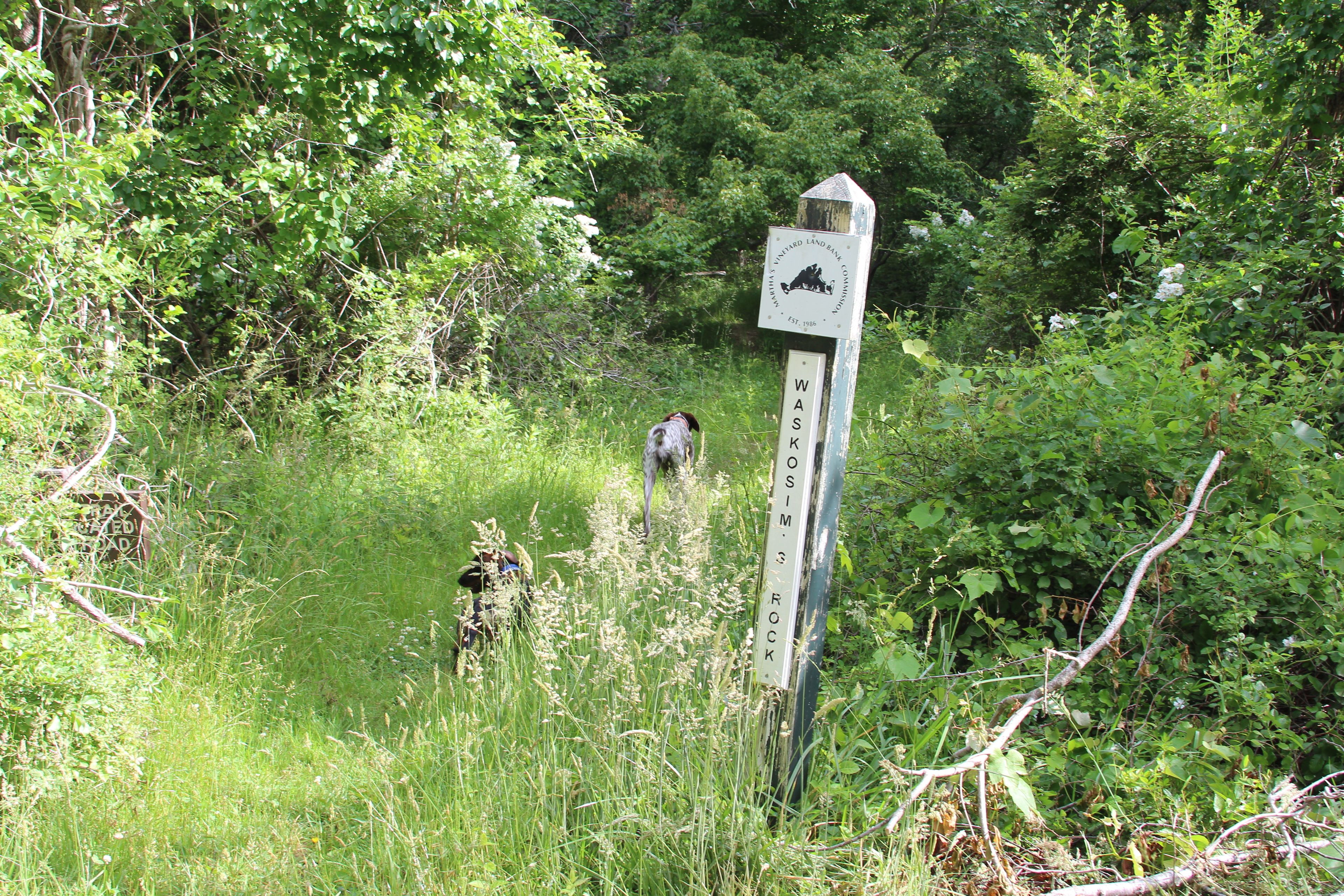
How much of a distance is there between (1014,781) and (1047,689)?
37 centimetres

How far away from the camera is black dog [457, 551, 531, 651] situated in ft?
9.48

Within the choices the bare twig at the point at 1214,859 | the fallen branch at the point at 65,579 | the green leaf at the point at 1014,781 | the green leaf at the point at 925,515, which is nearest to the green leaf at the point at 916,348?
the green leaf at the point at 925,515

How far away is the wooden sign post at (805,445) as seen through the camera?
2.54 meters

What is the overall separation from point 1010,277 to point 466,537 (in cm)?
606

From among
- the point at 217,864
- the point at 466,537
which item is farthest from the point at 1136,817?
the point at 466,537

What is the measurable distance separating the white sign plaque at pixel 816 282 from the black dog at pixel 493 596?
3.77ft

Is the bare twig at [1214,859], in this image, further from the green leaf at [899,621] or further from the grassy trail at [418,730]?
the green leaf at [899,621]

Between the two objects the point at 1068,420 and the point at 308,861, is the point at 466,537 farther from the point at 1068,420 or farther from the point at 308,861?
the point at 1068,420

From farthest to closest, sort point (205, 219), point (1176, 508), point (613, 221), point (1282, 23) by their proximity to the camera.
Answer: point (613, 221) → point (205, 219) → point (1282, 23) → point (1176, 508)

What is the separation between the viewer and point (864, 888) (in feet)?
7.13

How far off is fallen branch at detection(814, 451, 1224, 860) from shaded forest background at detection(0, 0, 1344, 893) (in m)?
0.09

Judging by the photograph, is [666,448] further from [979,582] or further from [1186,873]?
[1186,873]

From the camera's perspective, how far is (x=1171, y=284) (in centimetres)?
503

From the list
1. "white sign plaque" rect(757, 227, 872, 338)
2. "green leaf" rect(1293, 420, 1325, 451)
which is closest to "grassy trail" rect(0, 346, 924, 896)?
"white sign plaque" rect(757, 227, 872, 338)
